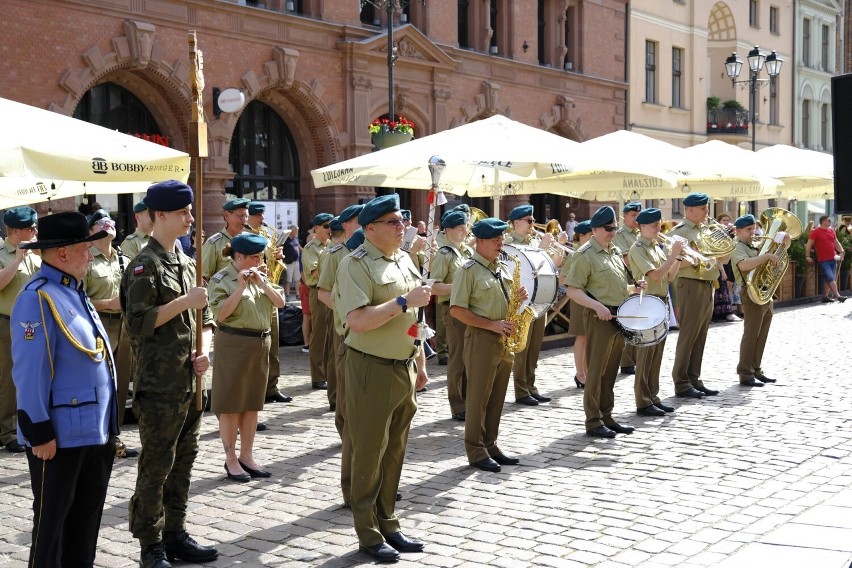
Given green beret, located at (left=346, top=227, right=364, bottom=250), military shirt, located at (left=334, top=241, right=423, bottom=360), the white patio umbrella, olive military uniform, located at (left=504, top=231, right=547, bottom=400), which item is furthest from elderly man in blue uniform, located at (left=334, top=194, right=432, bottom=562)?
olive military uniform, located at (left=504, top=231, right=547, bottom=400)

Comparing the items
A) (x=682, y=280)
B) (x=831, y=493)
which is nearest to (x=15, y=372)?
→ (x=831, y=493)

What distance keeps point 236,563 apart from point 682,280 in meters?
7.07

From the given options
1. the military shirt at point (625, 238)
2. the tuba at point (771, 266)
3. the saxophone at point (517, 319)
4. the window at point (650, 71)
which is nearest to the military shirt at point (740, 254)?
the tuba at point (771, 266)

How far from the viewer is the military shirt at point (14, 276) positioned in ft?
29.5

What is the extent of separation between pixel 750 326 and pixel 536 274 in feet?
11.7

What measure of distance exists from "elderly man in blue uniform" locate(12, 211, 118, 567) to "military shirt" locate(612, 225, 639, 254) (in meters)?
8.20

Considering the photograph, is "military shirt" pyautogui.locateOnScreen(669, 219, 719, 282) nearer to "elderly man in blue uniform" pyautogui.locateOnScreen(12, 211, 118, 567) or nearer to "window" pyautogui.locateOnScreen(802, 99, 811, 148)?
"elderly man in blue uniform" pyautogui.locateOnScreen(12, 211, 118, 567)

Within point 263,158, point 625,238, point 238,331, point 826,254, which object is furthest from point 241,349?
point 826,254

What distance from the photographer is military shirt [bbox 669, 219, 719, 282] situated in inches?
448

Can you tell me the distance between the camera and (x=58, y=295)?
493 cm

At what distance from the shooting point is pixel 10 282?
8.95 metres

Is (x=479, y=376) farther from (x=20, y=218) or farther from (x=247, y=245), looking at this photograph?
(x=20, y=218)

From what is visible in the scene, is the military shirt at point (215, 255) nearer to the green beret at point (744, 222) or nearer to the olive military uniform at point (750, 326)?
the olive military uniform at point (750, 326)

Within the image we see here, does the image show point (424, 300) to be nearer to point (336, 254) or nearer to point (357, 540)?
point (357, 540)
